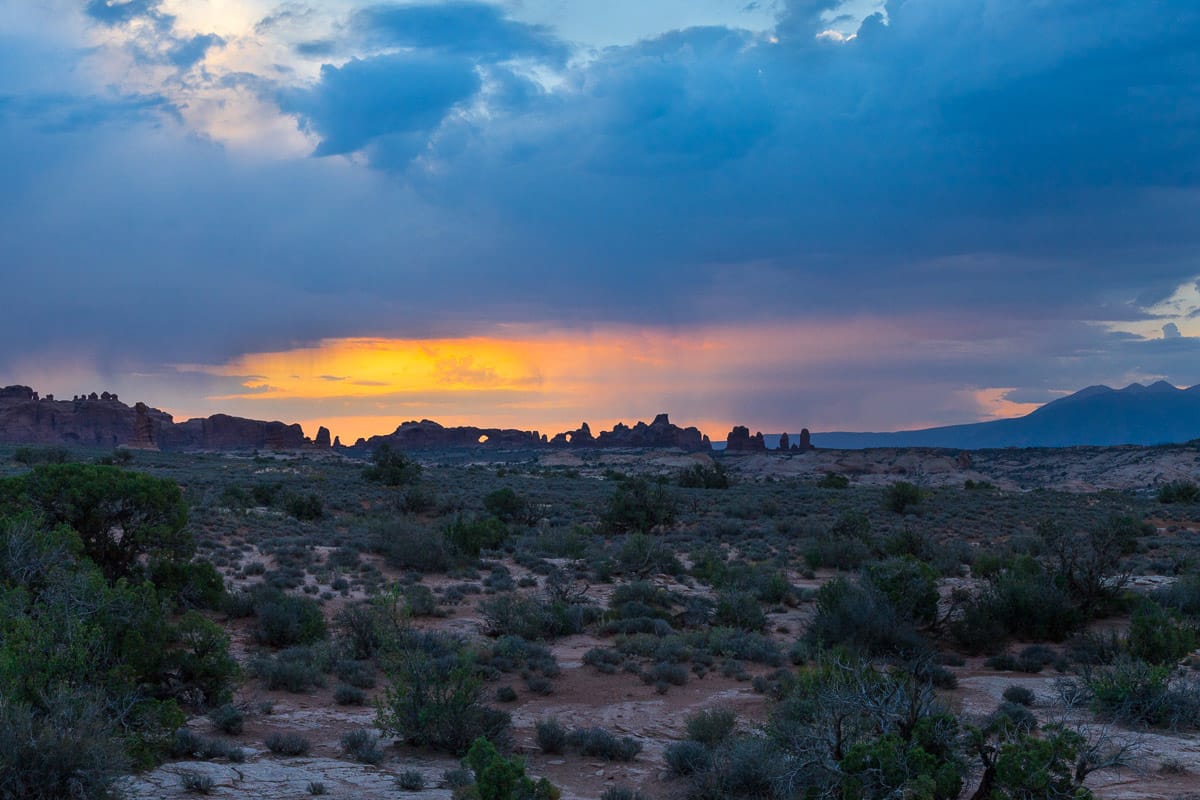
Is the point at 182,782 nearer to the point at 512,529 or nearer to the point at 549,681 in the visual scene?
the point at 549,681

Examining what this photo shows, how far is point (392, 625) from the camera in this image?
12.1 meters

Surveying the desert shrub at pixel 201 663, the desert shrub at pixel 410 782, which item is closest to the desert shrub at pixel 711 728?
the desert shrub at pixel 410 782

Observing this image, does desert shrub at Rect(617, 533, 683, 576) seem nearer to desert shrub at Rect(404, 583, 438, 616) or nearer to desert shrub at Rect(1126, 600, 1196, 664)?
desert shrub at Rect(404, 583, 438, 616)

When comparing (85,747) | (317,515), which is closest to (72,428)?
(317,515)

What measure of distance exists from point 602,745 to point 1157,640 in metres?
8.39

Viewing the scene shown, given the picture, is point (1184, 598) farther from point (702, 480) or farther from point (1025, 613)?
point (702, 480)

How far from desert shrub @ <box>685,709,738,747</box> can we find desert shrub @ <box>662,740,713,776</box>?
60 cm

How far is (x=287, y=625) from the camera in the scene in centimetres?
1382

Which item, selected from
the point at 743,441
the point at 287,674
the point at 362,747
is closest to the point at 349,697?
the point at 287,674

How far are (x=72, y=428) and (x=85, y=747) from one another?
12352 cm

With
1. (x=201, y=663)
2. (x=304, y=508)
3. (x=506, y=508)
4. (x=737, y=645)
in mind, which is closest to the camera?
(x=201, y=663)

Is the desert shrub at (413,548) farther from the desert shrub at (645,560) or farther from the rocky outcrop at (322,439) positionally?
the rocky outcrop at (322,439)

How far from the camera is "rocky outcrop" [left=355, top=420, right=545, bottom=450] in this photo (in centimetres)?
14738

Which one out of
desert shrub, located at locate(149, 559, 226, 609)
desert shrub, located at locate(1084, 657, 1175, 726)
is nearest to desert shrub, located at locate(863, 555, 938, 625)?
desert shrub, located at locate(1084, 657, 1175, 726)
